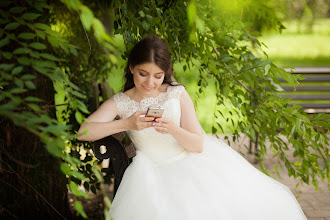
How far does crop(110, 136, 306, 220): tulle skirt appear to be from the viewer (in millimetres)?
2434

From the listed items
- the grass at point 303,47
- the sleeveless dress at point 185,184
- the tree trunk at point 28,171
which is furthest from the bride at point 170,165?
the grass at point 303,47

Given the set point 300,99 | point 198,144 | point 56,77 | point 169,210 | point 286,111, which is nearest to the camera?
point 56,77

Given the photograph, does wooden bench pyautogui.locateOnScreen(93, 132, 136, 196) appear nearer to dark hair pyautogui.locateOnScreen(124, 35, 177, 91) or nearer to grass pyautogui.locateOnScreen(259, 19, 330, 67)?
dark hair pyautogui.locateOnScreen(124, 35, 177, 91)

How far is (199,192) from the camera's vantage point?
2.56 m

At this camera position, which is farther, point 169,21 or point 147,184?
point 169,21

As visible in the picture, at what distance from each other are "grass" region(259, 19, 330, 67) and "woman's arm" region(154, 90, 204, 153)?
11.3m

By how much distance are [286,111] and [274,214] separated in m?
0.79

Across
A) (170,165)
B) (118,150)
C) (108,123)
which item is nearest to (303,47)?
(170,165)

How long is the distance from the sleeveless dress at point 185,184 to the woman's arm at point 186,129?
0.15ft

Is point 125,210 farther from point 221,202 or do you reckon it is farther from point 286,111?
point 286,111

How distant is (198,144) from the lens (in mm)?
2803

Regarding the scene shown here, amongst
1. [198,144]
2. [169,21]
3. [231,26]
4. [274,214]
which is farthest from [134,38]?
[274,214]

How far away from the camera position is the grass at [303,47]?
16.2m

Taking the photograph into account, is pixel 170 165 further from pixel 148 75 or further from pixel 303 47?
pixel 303 47
